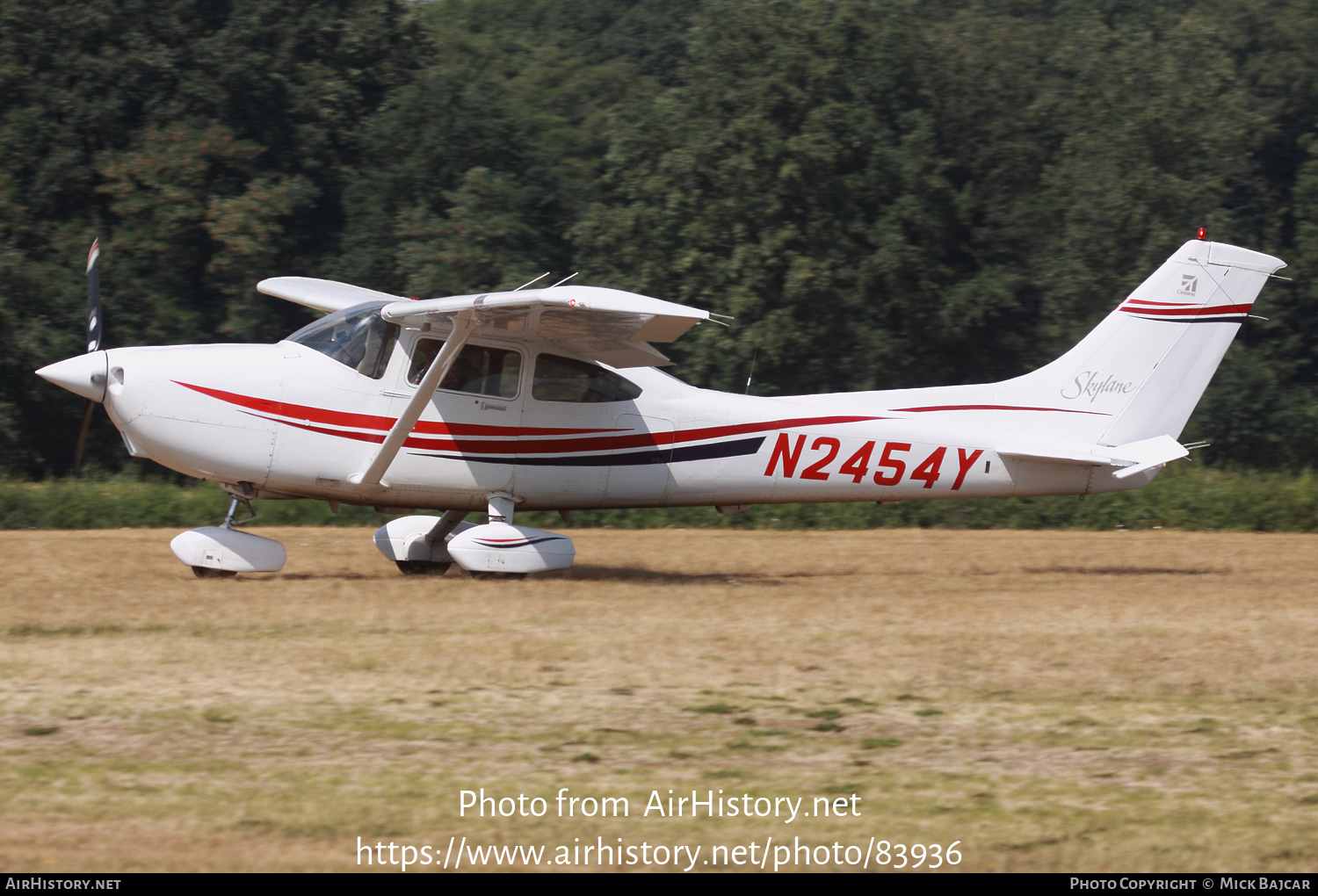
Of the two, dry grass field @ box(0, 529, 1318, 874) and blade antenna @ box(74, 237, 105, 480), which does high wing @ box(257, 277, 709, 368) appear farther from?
blade antenna @ box(74, 237, 105, 480)

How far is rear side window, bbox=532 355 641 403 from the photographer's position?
35.1 ft

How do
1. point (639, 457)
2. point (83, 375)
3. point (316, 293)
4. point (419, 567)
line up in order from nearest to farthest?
point (83, 375), point (639, 457), point (419, 567), point (316, 293)

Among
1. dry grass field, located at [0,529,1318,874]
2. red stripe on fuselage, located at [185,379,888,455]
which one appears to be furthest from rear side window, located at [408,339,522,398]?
dry grass field, located at [0,529,1318,874]

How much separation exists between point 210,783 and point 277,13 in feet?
94.1

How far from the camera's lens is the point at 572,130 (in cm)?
3694

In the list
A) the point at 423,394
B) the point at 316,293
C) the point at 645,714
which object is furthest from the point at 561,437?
the point at 645,714

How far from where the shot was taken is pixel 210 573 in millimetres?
10203

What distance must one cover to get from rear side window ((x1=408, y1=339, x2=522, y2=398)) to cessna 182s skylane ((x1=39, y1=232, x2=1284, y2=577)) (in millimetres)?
15

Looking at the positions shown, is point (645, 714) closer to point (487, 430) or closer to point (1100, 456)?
point (487, 430)

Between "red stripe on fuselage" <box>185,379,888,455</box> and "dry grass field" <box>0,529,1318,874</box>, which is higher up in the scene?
"red stripe on fuselage" <box>185,379,888,455</box>

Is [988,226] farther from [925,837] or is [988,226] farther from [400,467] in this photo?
[925,837]

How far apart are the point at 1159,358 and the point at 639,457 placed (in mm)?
4573

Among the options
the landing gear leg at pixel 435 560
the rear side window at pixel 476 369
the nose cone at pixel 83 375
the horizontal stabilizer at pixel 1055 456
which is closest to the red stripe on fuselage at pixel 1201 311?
the horizontal stabilizer at pixel 1055 456
